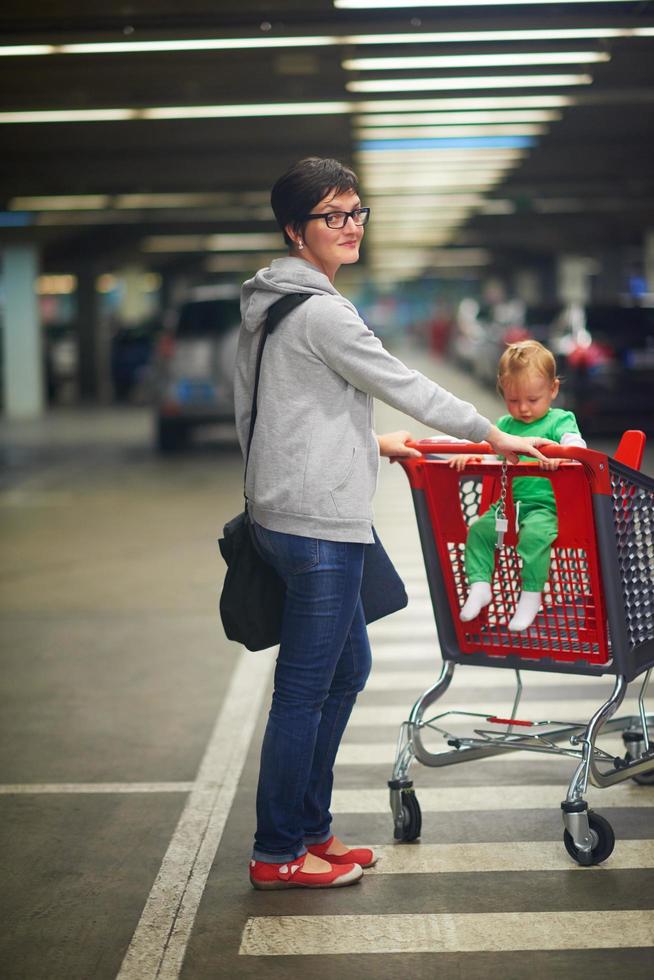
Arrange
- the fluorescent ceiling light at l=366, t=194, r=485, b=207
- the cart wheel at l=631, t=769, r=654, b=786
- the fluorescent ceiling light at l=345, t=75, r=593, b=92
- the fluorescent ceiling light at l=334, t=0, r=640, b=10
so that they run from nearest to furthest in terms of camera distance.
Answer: the cart wheel at l=631, t=769, r=654, b=786 → the fluorescent ceiling light at l=334, t=0, r=640, b=10 → the fluorescent ceiling light at l=345, t=75, r=593, b=92 → the fluorescent ceiling light at l=366, t=194, r=485, b=207

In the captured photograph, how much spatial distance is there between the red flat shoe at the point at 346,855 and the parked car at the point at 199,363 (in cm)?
1467

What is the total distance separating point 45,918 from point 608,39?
9.50 metres

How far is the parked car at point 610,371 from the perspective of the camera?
64.6 ft

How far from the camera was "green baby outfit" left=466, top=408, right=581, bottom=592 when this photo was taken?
4.24 meters

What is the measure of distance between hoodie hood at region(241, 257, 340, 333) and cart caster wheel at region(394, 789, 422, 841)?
156 cm

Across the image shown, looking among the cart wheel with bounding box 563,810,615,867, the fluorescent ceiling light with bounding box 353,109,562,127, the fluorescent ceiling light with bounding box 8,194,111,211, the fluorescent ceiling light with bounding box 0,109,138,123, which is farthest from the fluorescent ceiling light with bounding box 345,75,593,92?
the fluorescent ceiling light with bounding box 8,194,111,211

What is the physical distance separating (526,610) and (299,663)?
0.73 m

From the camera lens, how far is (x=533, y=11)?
30.8ft

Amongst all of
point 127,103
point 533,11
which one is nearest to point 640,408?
point 127,103

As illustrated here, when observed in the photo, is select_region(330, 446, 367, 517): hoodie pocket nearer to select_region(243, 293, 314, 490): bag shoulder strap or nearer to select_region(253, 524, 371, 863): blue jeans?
select_region(253, 524, 371, 863): blue jeans

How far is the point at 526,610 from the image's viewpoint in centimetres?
428

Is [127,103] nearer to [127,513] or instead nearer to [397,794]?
[127,513]

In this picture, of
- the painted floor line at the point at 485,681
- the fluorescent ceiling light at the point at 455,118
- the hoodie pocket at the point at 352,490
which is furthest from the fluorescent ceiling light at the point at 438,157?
the hoodie pocket at the point at 352,490

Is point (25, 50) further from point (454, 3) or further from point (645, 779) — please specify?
point (645, 779)
